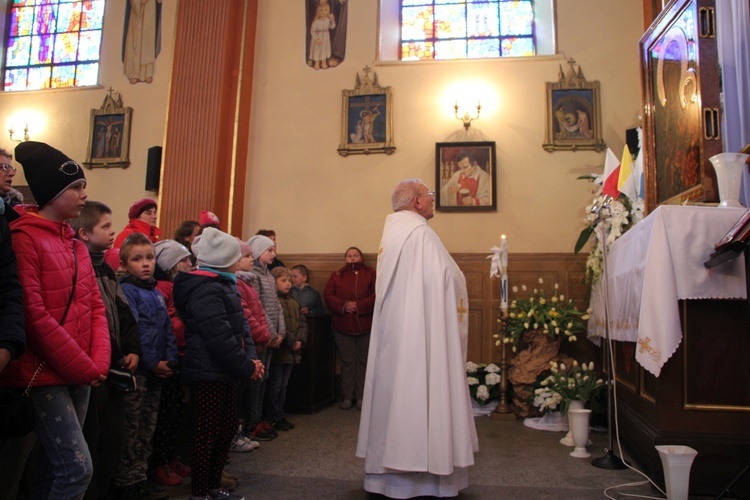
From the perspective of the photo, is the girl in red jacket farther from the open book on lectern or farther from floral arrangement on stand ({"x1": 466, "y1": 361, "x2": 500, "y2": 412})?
the open book on lectern

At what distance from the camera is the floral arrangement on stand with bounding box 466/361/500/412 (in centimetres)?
650

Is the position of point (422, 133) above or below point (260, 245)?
above

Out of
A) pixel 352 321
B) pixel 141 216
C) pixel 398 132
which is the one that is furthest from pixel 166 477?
pixel 398 132

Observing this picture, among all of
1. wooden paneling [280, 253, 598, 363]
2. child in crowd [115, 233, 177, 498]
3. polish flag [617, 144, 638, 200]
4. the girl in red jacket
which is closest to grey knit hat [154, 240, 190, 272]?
child in crowd [115, 233, 177, 498]

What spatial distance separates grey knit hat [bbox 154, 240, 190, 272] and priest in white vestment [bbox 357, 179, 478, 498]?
4.40ft

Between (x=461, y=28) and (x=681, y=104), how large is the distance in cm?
471

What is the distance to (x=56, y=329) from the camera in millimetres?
2229

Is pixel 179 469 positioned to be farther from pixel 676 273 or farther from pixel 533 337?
pixel 533 337

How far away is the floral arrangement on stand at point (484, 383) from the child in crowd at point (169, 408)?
11.4 feet

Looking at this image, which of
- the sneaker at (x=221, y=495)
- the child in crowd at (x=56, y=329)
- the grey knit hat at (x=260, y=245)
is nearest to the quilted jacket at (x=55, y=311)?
the child in crowd at (x=56, y=329)

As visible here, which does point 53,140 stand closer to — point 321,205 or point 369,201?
point 321,205

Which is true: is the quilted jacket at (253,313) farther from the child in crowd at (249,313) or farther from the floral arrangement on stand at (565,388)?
the floral arrangement on stand at (565,388)

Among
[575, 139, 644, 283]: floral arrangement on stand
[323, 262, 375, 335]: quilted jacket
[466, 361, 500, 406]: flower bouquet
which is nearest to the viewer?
[575, 139, 644, 283]: floral arrangement on stand

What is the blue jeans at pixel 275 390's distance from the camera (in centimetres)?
547
